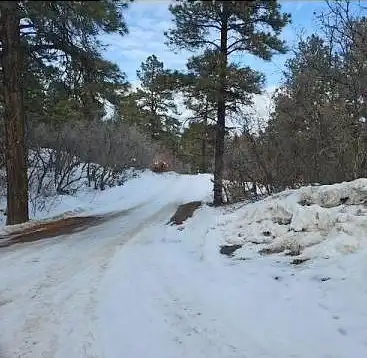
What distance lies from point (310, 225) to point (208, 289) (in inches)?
96.2

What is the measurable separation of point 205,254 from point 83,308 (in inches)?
125

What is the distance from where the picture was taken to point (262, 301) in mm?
5809

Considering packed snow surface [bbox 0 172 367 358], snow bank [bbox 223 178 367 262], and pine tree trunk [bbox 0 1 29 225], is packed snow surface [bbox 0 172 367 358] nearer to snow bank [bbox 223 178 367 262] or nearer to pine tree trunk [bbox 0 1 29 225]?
snow bank [bbox 223 178 367 262]

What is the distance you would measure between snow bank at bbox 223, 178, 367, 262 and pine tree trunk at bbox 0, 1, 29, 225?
242 inches

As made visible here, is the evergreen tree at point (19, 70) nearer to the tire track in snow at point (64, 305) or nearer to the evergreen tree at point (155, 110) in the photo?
the tire track in snow at point (64, 305)

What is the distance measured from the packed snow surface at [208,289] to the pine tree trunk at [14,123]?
305 centimetres

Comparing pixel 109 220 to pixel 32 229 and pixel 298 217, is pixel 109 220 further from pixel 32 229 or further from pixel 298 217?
pixel 298 217

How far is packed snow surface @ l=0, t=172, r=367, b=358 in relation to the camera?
471cm

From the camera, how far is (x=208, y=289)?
21.4 feet

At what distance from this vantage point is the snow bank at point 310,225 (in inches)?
280

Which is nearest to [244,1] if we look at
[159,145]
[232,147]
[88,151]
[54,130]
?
[232,147]

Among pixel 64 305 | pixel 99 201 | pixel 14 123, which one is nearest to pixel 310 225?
pixel 64 305

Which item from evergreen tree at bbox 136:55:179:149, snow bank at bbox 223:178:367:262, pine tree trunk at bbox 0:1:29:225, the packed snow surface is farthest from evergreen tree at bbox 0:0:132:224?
evergreen tree at bbox 136:55:179:149

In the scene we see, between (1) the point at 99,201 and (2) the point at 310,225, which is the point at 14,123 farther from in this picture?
(1) the point at 99,201
